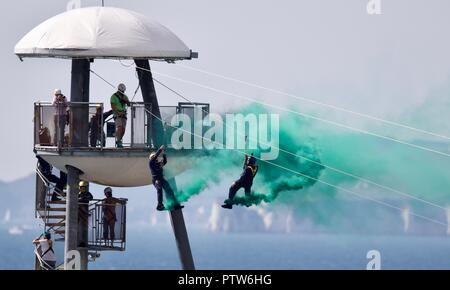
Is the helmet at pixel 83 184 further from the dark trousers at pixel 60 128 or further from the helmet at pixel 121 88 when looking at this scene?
the helmet at pixel 121 88

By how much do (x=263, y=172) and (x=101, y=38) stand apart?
9.39 meters

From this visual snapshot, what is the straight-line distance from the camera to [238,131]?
240ft

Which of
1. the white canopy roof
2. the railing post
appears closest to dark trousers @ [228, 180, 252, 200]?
the white canopy roof

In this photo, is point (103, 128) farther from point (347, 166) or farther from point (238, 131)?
point (347, 166)

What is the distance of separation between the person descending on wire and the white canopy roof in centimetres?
571

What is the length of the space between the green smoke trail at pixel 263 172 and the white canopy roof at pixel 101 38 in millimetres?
4961

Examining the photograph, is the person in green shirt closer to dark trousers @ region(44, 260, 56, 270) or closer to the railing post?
the railing post

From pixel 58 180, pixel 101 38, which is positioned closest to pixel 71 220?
pixel 58 180

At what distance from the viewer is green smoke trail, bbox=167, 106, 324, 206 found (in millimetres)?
74062

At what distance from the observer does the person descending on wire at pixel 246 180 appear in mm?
70938

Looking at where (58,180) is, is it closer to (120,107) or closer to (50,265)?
(50,265)
